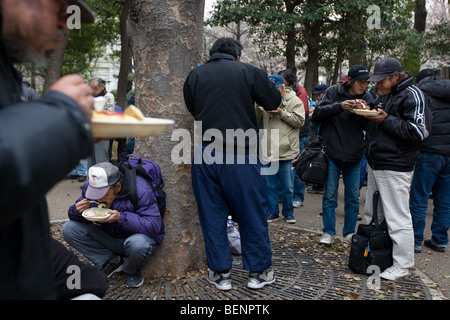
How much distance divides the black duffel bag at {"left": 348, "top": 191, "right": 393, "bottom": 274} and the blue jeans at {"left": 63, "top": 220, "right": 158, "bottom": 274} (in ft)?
6.28

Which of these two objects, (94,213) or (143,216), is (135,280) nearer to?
(143,216)

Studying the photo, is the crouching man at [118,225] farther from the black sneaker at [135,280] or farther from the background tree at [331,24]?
the background tree at [331,24]

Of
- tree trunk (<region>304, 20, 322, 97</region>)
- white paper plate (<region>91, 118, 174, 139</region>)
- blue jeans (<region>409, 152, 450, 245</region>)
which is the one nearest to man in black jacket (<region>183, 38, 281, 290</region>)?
white paper plate (<region>91, 118, 174, 139</region>)

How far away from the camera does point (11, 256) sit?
1.20 meters

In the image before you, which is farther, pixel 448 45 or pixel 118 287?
pixel 448 45

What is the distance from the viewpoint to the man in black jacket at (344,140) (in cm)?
511

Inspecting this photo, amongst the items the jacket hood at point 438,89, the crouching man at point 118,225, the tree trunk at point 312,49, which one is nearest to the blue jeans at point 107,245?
the crouching man at point 118,225

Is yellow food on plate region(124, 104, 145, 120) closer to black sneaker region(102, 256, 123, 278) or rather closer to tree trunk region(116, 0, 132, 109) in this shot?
black sneaker region(102, 256, 123, 278)

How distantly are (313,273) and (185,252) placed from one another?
4.08 ft

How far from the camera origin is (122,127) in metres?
1.37

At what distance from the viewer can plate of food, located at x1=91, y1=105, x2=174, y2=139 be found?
1.34 m

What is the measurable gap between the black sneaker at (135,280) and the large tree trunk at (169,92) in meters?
0.13
